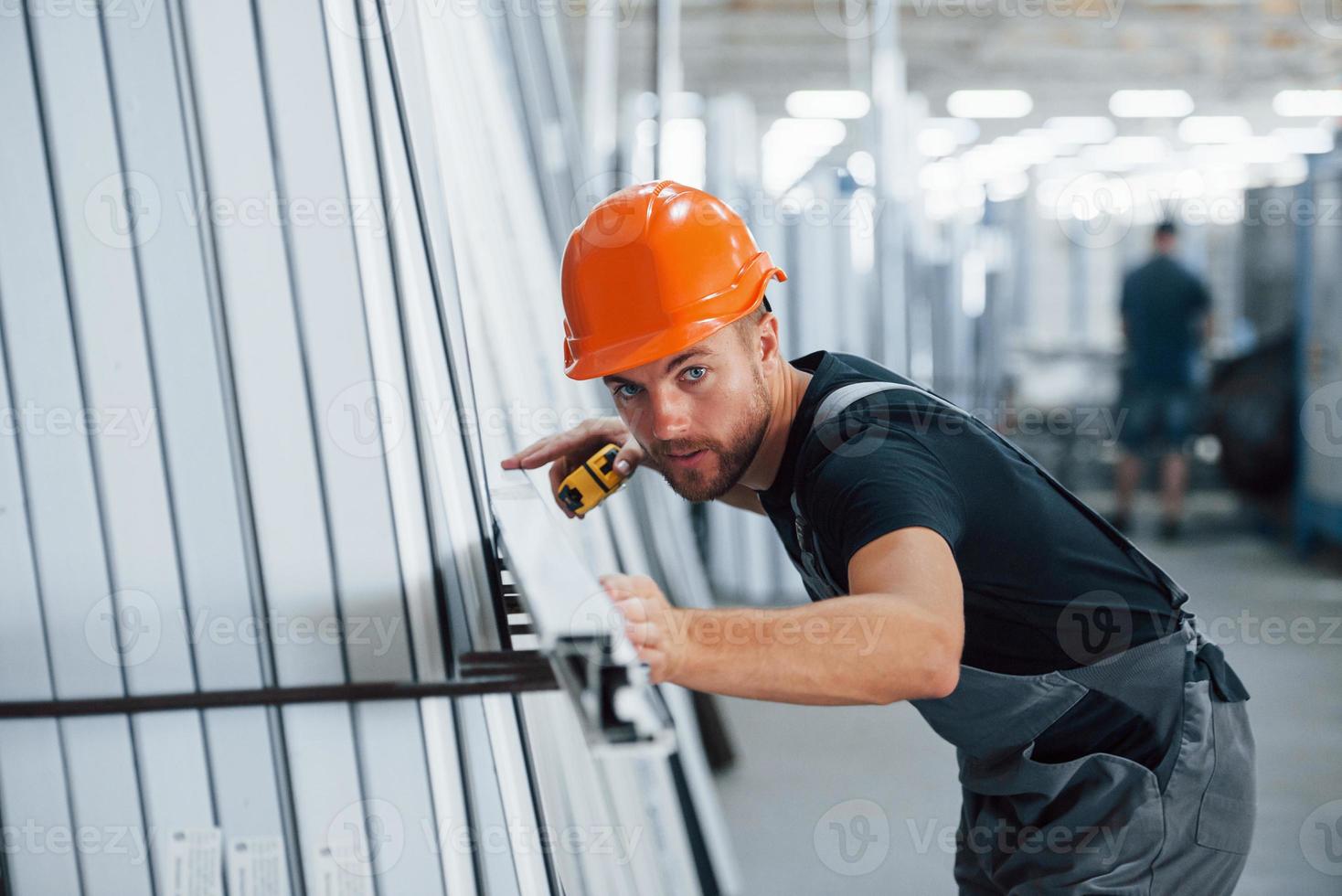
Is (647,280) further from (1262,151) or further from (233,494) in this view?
(1262,151)

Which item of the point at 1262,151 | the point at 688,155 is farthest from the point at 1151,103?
the point at 688,155

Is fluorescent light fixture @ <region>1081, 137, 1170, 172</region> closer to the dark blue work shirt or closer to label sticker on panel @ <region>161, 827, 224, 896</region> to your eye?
the dark blue work shirt

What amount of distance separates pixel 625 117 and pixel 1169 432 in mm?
9982

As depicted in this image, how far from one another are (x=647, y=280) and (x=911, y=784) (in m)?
2.72

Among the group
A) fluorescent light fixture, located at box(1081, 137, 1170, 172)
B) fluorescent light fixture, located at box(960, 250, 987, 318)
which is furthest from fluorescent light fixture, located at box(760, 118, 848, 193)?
fluorescent light fixture, located at box(960, 250, 987, 318)

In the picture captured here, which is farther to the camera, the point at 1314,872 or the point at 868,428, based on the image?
the point at 1314,872

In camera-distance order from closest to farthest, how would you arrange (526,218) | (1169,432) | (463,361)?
(463,361) → (526,218) → (1169,432)

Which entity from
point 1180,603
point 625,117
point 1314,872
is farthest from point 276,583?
point 625,117

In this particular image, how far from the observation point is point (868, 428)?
127 cm

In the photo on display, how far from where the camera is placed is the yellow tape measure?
1628 millimetres

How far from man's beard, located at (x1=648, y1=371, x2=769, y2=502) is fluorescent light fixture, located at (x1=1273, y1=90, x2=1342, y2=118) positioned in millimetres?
15767

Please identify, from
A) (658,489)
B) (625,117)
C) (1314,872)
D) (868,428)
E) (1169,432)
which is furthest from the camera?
(625,117)

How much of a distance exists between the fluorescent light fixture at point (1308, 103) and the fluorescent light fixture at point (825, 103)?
18.3 feet

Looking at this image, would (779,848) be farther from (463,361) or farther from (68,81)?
(68,81)
